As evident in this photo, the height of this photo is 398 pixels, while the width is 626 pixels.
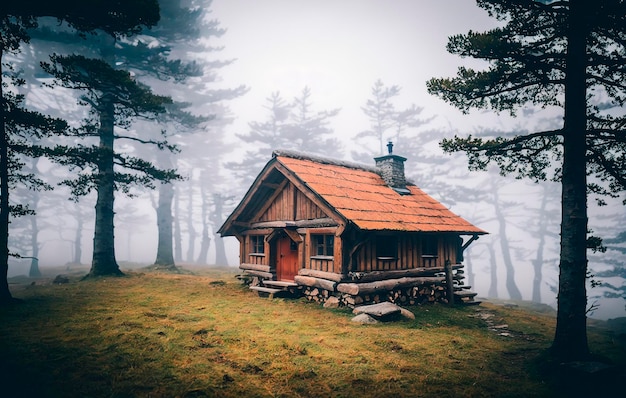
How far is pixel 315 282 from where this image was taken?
12.6 metres

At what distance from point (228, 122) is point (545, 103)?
32741mm

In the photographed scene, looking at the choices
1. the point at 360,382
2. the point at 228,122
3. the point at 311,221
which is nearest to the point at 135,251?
the point at 228,122

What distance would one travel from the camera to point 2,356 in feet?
19.6

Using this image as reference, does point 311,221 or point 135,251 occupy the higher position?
point 311,221

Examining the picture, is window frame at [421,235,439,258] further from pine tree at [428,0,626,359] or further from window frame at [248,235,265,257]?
window frame at [248,235,265,257]

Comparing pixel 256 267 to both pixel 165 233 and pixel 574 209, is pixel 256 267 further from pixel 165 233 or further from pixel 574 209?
pixel 165 233

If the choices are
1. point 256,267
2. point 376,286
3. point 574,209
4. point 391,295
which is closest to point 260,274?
point 256,267

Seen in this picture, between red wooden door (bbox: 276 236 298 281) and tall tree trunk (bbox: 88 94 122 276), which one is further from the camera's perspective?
tall tree trunk (bbox: 88 94 122 276)

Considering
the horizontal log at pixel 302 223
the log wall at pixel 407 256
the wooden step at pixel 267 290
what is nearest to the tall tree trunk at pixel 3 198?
the wooden step at pixel 267 290

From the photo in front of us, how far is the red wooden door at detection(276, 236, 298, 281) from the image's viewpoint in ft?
48.5

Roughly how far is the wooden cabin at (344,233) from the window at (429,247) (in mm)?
46

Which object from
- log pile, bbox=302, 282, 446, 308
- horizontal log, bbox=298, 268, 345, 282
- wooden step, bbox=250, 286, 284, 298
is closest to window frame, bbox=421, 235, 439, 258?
log pile, bbox=302, 282, 446, 308

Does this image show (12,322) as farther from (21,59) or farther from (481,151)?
(21,59)

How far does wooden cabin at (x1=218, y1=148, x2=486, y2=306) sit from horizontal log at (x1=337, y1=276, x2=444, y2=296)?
36 mm
